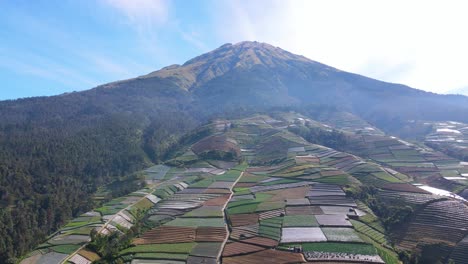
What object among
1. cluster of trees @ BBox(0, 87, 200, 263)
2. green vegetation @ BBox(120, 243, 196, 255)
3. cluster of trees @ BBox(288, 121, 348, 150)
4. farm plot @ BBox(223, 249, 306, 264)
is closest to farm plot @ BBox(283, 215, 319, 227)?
farm plot @ BBox(223, 249, 306, 264)

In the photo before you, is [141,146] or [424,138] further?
[424,138]

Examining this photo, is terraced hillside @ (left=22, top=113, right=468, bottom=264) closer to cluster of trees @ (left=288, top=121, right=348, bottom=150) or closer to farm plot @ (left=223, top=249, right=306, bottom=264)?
farm plot @ (left=223, top=249, right=306, bottom=264)

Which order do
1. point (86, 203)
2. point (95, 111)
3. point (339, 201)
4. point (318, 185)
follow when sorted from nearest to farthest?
point (339, 201) < point (318, 185) < point (86, 203) < point (95, 111)

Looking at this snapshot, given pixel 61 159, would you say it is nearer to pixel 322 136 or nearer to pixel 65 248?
pixel 65 248

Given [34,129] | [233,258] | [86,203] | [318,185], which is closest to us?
[233,258]

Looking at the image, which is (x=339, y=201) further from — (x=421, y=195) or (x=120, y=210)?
(x=120, y=210)

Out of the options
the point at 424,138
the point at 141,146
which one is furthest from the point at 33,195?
the point at 424,138

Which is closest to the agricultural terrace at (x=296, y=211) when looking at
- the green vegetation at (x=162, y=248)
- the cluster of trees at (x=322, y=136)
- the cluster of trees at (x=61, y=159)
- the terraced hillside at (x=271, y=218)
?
the terraced hillside at (x=271, y=218)

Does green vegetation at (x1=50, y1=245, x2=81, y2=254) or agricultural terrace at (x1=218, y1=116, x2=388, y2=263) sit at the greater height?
agricultural terrace at (x1=218, y1=116, x2=388, y2=263)

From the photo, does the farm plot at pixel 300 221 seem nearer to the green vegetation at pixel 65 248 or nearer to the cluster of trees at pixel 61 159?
the green vegetation at pixel 65 248
